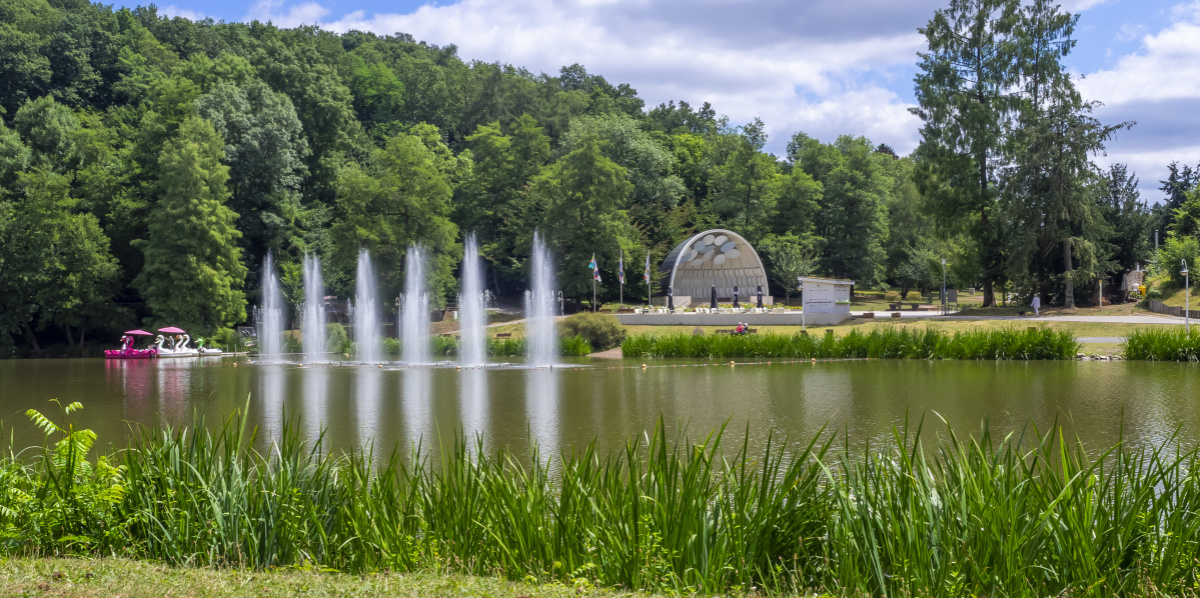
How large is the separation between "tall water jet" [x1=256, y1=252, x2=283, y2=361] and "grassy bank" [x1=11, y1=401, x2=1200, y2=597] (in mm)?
30881

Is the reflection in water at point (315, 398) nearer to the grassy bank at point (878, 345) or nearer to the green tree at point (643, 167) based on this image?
the grassy bank at point (878, 345)

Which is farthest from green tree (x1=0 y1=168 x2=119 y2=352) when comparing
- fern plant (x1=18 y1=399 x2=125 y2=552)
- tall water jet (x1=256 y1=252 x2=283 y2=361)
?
fern plant (x1=18 y1=399 x2=125 y2=552)

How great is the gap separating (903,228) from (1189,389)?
41.5 meters

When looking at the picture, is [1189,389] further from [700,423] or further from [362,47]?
[362,47]

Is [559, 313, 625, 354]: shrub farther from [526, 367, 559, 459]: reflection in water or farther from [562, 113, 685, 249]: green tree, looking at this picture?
[562, 113, 685, 249]: green tree

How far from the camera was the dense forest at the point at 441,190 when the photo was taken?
125ft

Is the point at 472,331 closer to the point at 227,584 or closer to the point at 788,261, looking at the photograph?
the point at 788,261

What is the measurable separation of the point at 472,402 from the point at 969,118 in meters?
29.2

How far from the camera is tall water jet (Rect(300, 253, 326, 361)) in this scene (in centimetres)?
3678

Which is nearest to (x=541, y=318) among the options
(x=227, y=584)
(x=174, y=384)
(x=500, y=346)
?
(x=500, y=346)

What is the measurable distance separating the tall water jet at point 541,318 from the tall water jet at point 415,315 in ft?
12.7

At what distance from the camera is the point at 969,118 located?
1496 inches

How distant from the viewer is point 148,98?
52781 millimetres

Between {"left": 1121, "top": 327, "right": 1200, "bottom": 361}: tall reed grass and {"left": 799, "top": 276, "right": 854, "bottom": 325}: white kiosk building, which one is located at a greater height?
{"left": 799, "top": 276, "right": 854, "bottom": 325}: white kiosk building
